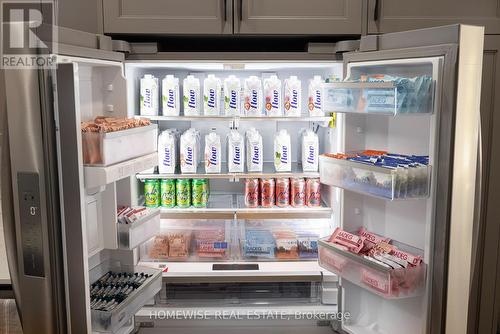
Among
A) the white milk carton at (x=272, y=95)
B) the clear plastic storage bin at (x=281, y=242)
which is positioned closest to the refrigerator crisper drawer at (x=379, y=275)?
the clear plastic storage bin at (x=281, y=242)

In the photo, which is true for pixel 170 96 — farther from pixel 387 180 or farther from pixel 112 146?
pixel 387 180

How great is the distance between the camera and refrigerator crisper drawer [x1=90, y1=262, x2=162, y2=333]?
1.83 metres

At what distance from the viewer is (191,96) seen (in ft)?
8.38

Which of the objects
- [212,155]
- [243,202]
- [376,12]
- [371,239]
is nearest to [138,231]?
[212,155]

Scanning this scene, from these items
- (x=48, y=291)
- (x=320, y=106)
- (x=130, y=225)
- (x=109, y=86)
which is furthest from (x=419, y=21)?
(x=48, y=291)

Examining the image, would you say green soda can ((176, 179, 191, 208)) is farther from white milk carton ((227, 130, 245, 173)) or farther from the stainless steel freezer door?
the stainless steel freezer door

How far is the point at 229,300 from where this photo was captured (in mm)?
2584

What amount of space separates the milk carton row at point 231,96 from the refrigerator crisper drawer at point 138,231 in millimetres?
572

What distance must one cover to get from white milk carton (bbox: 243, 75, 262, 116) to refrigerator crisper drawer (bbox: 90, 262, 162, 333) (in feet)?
3.09

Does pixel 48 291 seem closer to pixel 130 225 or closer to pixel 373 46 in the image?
pixel 130 225

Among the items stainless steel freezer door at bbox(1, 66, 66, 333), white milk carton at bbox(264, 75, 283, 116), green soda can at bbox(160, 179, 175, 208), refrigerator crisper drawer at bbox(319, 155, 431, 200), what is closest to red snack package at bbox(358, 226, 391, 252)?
refrigerator crisper drawer at bbox(319, 155, 431, 200)

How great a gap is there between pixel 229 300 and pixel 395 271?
1.04m

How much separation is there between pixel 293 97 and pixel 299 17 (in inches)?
18.5

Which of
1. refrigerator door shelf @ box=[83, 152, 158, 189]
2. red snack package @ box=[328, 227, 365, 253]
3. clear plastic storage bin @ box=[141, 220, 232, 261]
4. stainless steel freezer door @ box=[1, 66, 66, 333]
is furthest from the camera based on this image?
clear plastic storage bin @ box=[141, 220, 232, 261]
